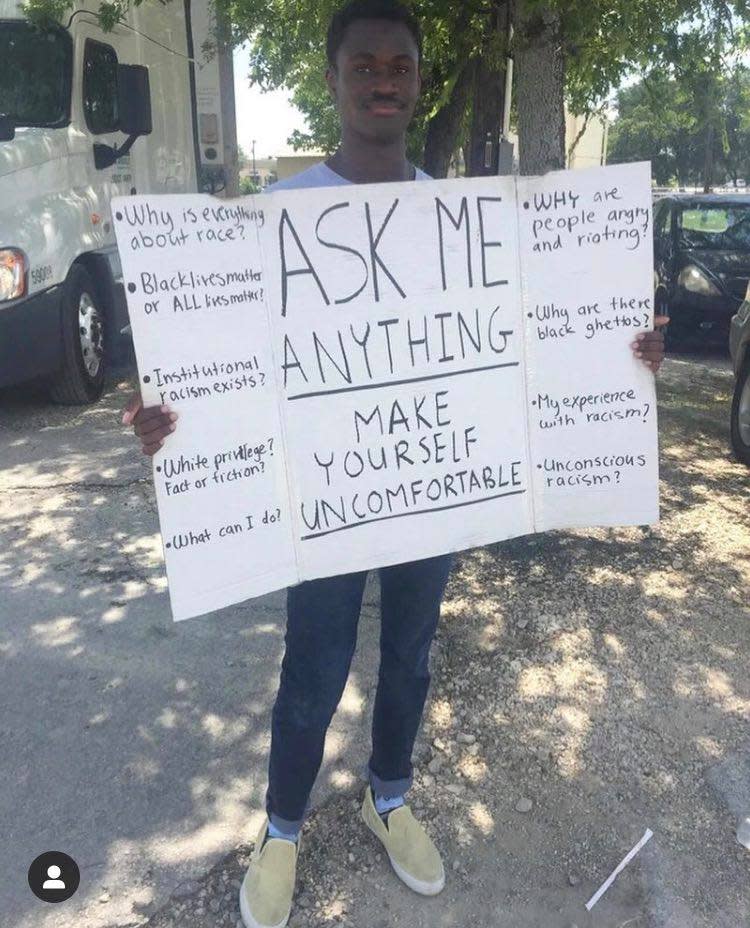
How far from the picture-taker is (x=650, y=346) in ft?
7.19

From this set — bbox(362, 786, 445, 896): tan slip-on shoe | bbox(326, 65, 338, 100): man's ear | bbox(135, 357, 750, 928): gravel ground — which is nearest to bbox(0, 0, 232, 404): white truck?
bbox(135, 357, 750, 928): gravel ground

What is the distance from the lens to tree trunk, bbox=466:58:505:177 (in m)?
8.17

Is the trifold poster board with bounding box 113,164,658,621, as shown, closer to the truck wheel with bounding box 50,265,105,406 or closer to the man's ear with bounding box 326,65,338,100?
the man's ear with bounding box 326,65,338,100

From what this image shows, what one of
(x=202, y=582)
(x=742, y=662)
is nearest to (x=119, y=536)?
(x=202, y=582)

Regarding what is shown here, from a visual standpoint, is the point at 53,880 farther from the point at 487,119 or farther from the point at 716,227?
the point at 716,227

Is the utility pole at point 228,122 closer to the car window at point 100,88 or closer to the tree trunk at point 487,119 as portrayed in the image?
the car window at point 100,88

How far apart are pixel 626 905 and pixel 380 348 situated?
1.54 metres

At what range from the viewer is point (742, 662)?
326 cm

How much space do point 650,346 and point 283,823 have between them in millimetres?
1514

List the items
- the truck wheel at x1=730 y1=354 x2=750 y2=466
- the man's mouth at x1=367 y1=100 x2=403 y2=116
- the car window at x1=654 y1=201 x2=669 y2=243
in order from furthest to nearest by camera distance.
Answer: the car window at x1=654 y1=201 x2=669 y2=243 < the truck wheel at x1=730 y1=354 x2=750 y2=466 < the man's mouth at x1=367 y1=100 x2=403 y2=116

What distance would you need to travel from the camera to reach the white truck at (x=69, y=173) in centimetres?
557

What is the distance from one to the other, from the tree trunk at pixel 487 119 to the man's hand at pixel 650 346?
6.32 metres

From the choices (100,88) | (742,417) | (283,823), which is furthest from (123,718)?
(100,88)

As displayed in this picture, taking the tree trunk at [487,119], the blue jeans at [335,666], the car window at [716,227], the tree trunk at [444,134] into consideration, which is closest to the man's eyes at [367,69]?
the blue jeans at [335,666]
